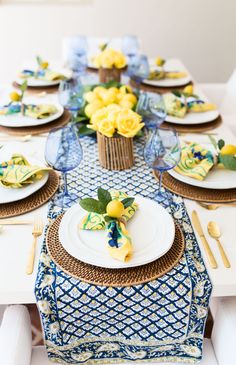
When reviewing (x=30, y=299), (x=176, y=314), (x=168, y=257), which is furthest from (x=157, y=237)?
(x=30, y=299)

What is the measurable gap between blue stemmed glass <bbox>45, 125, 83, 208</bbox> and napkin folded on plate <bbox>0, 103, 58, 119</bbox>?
0.42 metres

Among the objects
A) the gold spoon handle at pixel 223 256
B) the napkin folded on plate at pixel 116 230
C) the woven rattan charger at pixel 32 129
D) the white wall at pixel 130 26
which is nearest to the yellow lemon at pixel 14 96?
the woven rattan charger at pixel 32 129

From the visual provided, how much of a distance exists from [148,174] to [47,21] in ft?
7.88

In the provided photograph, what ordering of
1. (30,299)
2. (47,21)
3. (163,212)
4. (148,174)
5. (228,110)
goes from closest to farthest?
(30,299), (163,212), (148,174), (228,110), (47,21)

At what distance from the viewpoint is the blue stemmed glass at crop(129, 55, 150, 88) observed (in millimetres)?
1981

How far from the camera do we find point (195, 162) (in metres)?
1.24

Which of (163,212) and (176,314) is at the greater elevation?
(163,212)

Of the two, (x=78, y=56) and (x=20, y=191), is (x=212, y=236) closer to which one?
(x=20, y=191)

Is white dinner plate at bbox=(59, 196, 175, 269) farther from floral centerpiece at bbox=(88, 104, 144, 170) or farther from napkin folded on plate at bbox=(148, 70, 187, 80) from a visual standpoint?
napkin folded on plate at bbox=(148, 70, 187, 80)

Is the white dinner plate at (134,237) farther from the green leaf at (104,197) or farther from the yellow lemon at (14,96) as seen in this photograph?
the yellow lemon at (14,96)

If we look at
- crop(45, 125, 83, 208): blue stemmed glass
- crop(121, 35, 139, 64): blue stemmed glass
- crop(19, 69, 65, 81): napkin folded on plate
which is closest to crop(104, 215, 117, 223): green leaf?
crop(45, 125, 83, 208): blue stemmed glass

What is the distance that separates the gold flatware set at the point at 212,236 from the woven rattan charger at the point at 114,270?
0.20ft

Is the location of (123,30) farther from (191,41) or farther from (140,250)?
(140,250)

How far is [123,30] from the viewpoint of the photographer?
331 cm
